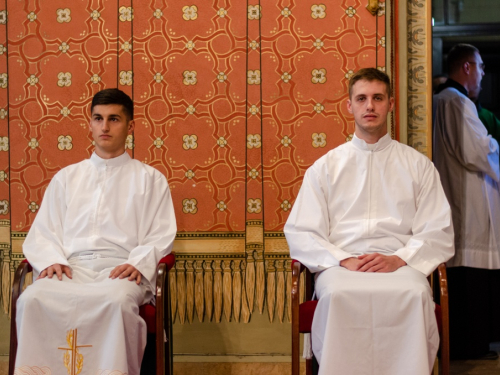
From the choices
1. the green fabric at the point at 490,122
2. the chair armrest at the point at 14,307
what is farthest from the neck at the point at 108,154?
the green fabric at the point at 490,122

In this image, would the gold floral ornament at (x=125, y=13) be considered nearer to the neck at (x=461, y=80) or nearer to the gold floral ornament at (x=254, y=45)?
the gold floral ornament at (x=254, y=45)

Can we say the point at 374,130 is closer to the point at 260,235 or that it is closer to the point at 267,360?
the point at 260,235

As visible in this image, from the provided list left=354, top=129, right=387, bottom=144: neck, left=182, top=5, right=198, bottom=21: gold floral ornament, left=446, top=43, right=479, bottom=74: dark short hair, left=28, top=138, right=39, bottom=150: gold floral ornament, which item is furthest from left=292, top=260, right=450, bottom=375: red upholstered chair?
left=446, top=43, right=479, bottom=74: dark short hair

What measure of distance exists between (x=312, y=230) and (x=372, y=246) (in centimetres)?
31

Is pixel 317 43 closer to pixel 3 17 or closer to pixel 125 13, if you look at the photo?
pixel 125 13

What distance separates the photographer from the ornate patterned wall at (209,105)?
4156mm

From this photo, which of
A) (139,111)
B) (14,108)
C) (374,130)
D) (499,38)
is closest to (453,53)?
(499,38)

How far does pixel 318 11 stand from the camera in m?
4.15

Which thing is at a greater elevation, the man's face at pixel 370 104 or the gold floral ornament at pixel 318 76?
the gold floral ornament at pixel 318 76

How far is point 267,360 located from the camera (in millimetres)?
4184

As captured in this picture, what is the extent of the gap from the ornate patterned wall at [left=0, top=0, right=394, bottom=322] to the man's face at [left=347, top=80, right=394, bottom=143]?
61 cm

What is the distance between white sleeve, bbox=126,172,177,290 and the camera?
3375 millimetres

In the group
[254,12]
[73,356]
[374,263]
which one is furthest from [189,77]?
[73,356]

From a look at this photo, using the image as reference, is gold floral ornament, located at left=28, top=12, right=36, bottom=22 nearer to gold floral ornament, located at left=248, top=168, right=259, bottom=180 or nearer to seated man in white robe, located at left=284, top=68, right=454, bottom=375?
gold floral ornament, located at left=248, top=168, right=259, bottom=180
